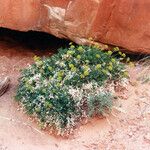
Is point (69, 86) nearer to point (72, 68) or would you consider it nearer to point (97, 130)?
point (72, 68)

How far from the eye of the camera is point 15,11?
5.12 metres

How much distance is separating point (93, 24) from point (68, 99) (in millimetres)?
1010

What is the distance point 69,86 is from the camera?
4.70 metres

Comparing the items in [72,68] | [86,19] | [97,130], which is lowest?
[97,130]

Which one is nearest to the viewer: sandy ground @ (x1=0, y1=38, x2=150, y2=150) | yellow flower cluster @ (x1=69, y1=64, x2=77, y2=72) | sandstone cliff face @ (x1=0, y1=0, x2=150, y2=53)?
sandy ground @ (x1=0, y1=38, x2=150, y2=150)

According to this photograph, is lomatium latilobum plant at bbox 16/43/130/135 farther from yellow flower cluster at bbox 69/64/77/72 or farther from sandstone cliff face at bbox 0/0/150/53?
sandstone cliff face at bbox 0/0/150/53

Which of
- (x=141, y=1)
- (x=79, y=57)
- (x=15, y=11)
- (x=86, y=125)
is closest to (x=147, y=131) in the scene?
(x=86, y=125)

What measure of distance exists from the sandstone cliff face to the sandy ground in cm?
57

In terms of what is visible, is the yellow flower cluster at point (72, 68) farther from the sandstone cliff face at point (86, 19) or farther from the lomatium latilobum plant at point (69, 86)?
the sandstone cliff face at point (86, 19)

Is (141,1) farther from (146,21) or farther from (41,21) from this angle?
(41,21)

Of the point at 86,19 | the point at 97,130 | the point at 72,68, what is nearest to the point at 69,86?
the point at 72,68

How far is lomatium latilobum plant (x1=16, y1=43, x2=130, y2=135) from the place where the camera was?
180 inches

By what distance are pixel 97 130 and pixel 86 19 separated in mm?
1262

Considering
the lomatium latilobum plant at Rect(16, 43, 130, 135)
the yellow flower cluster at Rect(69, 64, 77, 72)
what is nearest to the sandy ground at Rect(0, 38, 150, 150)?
the lomatium latilobum plant at Rect(16, 43, 130, 135)
